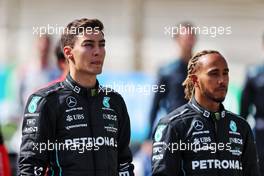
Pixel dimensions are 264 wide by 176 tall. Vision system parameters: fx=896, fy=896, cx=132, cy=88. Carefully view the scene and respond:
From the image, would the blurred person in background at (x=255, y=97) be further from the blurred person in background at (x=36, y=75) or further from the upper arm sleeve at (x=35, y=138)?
the upper arm sleeve at (x=35, y=138)

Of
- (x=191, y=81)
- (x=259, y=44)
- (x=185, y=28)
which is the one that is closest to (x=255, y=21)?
(x=259, y=44)

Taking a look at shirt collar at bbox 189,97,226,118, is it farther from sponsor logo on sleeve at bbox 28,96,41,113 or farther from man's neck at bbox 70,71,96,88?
sponsor logo on sleeve at bbox 28,96,41,113

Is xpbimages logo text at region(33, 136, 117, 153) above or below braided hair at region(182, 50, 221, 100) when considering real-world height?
below

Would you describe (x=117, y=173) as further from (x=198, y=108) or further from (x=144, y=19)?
(x=144, y=19)

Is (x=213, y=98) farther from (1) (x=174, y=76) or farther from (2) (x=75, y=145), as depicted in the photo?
(1) (x=174, y=76)

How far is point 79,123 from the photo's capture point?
6.28 meters

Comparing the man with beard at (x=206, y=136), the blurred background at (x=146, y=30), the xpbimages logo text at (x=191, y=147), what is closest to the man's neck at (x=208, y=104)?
the man with beard at (x=206, y=136)

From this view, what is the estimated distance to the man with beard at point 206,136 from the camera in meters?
6.42

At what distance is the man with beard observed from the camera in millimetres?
6418

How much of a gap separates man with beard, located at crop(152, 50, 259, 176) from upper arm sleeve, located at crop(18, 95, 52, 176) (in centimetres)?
85

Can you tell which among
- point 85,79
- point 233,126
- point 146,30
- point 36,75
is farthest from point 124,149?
point 146,30

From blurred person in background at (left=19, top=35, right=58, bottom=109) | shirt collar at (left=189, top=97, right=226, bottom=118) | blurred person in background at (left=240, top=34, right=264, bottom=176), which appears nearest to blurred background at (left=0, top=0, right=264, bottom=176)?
blurred person in background at (left=19, top=35, right=58, bottom=109)

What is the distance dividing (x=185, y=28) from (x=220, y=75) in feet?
12.4

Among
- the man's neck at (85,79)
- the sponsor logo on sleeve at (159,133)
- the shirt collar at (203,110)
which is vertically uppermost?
the man's neck at (85,79)
